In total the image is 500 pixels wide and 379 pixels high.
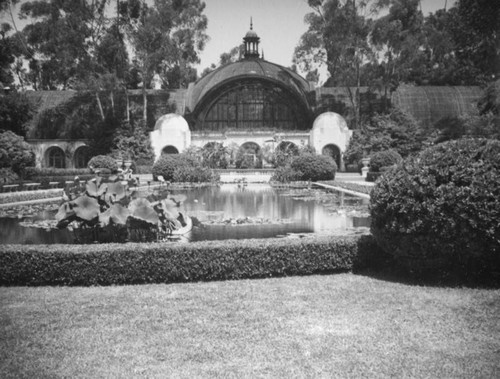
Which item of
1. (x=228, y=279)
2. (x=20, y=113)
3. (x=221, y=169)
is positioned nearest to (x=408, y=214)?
(x=228, y=279)

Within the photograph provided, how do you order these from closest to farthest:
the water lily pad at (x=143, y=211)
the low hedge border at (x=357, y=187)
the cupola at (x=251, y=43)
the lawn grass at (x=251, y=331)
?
the lawn grass at (x=251, y=331), the water lily pad at (x=143, y=211), the low hedge border at (x=357, y=187), the cupola at (x=251, y=43)

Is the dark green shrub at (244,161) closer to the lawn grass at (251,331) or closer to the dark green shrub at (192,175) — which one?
the dark green shrub at (192,175)

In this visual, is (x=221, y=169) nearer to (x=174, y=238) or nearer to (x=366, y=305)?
(x=174, y=238)

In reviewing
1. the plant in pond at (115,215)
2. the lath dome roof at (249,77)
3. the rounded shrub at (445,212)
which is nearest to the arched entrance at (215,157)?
the lath dome roof at (249,77)

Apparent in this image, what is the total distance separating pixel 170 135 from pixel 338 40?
1395cm

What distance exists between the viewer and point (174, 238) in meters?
7.69

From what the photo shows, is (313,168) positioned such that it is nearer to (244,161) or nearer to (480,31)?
(244,161)

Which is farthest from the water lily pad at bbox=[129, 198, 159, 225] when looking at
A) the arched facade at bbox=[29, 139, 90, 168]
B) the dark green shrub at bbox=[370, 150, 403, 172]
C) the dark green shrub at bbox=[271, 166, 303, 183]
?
the arched facade at bbox=[29, 139, 90, 168]

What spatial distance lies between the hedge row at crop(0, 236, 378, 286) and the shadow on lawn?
69 centimetres

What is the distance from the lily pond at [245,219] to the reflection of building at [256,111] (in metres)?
19.9

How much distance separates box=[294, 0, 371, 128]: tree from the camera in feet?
103

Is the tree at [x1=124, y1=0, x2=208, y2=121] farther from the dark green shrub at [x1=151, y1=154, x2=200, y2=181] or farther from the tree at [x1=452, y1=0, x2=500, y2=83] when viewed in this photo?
the tree at [x1=452, y1=0, x2=500, y2=83]

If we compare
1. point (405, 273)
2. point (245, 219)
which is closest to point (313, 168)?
point (245, 219)

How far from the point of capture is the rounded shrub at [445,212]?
5441mm
